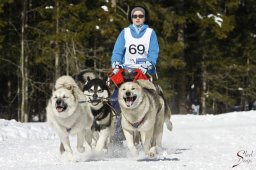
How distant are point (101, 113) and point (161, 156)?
110 cm

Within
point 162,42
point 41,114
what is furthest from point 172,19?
point 41,114

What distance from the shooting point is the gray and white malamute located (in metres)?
8.02

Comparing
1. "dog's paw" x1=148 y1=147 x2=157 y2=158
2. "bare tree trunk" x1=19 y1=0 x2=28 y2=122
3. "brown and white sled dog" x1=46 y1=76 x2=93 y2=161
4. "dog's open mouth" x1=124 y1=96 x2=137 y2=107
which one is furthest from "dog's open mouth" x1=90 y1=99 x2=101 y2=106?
"bare tree trunk" x1=19 y1=0 x2=28 y2=122

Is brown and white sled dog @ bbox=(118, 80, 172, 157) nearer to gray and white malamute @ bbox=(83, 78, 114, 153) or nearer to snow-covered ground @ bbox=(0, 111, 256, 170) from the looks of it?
snow-covered ground @ bbox=(0, 111, 256, 170)

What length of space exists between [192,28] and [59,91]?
20.8 meters

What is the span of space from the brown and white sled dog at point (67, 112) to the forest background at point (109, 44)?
1185 cm

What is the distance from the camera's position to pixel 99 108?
8141mm

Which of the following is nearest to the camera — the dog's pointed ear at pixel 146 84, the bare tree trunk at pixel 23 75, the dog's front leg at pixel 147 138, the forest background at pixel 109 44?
the dog's front leg at pixel 147 138

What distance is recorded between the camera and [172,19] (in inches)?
889

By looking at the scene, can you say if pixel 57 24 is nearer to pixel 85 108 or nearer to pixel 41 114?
pixel 41 114

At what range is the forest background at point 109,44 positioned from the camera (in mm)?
21078

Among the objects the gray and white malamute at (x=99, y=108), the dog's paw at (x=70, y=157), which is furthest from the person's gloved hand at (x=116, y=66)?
the dog's paw at (x=70, y=157)

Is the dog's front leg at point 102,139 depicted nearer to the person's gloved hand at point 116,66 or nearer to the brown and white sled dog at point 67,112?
the brown and white sled dog at point 67,112

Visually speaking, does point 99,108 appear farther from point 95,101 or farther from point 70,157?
point 70,157
